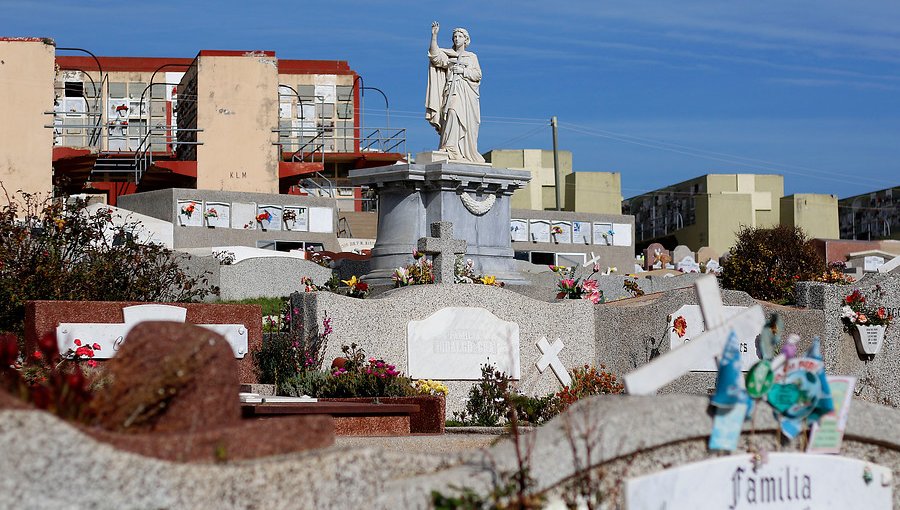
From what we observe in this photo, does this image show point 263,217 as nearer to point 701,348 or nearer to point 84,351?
point 84,351

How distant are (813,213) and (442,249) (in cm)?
4740

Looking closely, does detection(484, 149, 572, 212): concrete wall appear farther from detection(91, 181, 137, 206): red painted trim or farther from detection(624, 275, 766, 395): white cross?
detection(624, 275, 766, 395): white cross

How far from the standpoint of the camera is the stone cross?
18031 millimetres

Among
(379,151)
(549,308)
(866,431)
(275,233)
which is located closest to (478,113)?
(549,308)

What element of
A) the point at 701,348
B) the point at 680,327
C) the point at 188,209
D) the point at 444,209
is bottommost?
the point at 680,327

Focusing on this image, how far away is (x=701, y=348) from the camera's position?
20.5 ft

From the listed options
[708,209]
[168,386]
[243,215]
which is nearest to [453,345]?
[168,386]

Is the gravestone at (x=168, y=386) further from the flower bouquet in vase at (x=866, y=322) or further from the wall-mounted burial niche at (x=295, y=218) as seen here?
the wall-mounted burial niche at (x=295, y=218)

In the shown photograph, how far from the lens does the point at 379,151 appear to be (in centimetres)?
5256

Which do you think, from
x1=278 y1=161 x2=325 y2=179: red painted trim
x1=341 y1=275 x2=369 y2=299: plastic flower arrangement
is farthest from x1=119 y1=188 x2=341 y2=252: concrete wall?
x1=341 y1=275 x2=369 y2=299: plastic flower arrangement

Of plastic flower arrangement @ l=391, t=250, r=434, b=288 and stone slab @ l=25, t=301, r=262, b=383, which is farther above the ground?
plastic flower arrangement @ l=391, t=250, r=434, b=288

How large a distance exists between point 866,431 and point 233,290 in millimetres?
19133

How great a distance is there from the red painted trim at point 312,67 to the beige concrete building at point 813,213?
2045cm

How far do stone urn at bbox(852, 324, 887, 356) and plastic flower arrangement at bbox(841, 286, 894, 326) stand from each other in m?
0.07
